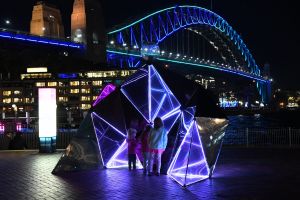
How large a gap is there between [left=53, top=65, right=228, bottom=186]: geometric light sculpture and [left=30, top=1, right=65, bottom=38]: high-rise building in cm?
10234

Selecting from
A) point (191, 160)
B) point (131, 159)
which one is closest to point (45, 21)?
point (131, 159)

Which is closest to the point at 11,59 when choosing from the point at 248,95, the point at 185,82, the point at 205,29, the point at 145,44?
the point at 145,44

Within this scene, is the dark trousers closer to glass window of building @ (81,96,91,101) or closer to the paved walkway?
the paved walkway

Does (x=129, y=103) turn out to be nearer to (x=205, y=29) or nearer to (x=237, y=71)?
(x=237, y=71)

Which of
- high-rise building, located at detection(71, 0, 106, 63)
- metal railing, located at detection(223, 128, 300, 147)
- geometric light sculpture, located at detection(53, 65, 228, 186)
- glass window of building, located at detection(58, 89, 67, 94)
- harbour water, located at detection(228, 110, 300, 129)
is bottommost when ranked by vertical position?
harbour water, located at detection(228, 110, 300, 129)

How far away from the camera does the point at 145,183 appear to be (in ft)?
37.6

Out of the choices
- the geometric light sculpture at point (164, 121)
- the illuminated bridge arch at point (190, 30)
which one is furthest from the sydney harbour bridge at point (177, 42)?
the geometric light sculpture at point (164, 121)

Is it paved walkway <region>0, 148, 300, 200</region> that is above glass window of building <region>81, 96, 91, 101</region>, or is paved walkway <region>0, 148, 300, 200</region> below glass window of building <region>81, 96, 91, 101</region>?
below

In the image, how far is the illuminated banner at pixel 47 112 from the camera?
63.6ft

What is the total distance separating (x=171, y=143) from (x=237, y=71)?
110 meters

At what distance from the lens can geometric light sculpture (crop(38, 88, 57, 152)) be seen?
19.4 meters

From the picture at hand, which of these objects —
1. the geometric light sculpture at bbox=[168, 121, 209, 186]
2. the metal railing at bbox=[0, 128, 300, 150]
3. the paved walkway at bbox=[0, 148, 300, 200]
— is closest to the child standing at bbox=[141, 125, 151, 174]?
the paved walkway at bbox=[0, 148, 300, 200]

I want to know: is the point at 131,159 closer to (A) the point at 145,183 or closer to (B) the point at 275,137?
(A) the point at 145,183

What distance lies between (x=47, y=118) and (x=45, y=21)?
98676mm
